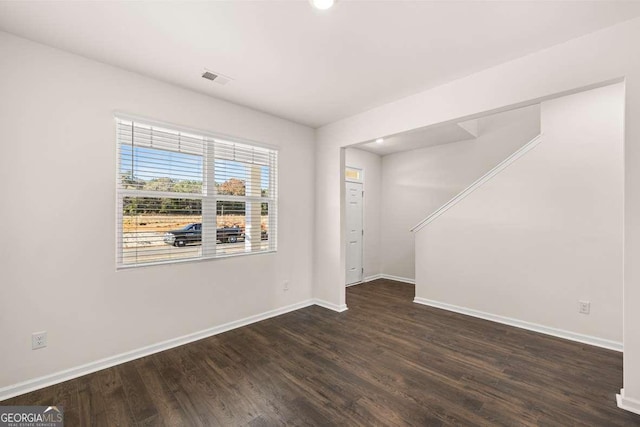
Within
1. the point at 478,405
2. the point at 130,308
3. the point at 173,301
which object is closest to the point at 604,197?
the point at 478,405

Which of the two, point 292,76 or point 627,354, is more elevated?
point 292,76

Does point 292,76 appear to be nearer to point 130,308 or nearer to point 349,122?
point 349,122

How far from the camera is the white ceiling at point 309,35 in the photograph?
1809 millimetres

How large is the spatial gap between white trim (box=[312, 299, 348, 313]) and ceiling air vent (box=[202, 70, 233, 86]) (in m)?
3.15

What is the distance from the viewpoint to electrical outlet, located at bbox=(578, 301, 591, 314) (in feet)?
9.74

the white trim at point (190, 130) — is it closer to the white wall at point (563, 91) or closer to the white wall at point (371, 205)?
the white wall at point (563, 91)

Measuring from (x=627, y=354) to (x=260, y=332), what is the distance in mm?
3163

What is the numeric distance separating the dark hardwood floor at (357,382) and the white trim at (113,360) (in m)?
0.07

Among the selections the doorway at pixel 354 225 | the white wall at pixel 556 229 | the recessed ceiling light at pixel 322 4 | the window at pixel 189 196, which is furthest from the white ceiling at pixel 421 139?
the recessed ceiling light at pixel 322 4

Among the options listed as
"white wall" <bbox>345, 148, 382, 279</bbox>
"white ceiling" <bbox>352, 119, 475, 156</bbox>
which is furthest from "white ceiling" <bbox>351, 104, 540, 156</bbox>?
"white wall" <bbox>345, 148, 382, 279</bbox>

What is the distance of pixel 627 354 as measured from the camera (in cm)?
194

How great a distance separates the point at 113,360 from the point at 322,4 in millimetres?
3334

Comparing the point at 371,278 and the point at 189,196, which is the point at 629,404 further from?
the point at 371,278

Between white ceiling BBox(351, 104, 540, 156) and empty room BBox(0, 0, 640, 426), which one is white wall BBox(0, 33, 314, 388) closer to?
empty room BBox(0, 0, 640, 426)
